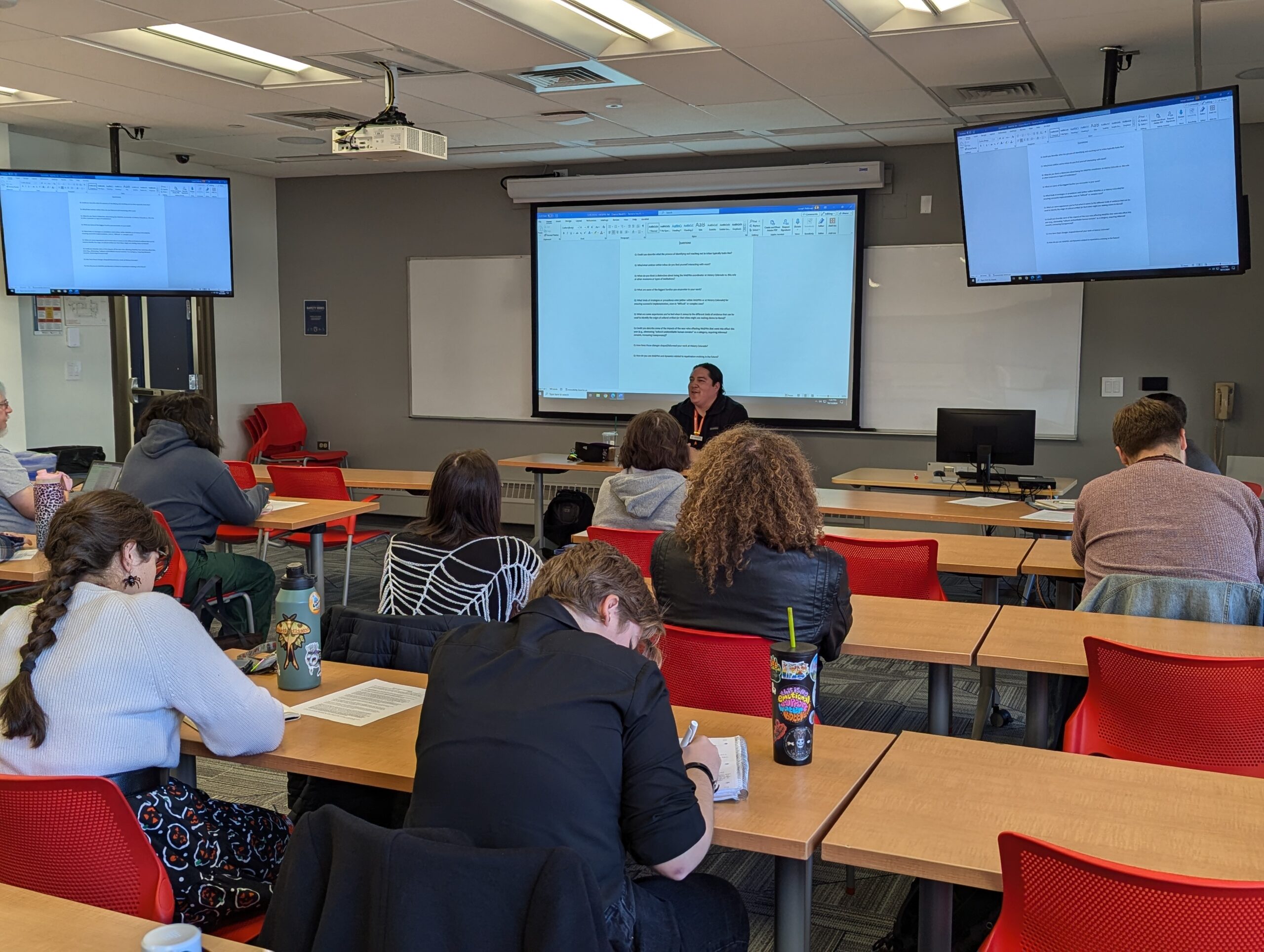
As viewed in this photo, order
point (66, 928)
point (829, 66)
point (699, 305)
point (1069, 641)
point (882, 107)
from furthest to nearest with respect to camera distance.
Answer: point (699, 305)
point (882, 107)
point (829, 66)
point (1069, 641)
point (66, 928)

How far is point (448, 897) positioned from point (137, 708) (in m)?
0.91

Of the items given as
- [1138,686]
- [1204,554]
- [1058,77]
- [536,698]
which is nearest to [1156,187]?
[1058,77]

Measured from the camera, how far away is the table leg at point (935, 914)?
1.77 meters

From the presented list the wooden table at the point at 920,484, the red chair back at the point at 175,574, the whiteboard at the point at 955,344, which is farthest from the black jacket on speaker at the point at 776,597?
the whiteboard at the point at 955,344

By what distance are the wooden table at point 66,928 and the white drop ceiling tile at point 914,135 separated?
634 centimetres

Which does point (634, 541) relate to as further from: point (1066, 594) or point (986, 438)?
point (986, 438)

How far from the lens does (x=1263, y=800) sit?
1823 millimetres

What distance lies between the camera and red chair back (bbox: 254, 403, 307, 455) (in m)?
9.12

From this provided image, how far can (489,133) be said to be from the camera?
712cm

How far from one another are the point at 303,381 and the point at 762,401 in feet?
13.5

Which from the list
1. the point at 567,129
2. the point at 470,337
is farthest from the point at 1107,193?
the point at 470,337

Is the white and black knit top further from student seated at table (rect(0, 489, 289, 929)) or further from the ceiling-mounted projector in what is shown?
the ceiling-mounted projector

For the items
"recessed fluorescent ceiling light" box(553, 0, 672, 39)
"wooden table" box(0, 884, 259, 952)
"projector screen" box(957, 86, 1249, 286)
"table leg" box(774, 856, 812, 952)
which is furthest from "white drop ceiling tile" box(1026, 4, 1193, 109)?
"wooden table" box(0, 884, 259, 952)

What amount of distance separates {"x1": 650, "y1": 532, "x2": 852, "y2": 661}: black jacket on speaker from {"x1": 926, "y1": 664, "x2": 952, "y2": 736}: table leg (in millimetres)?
388
